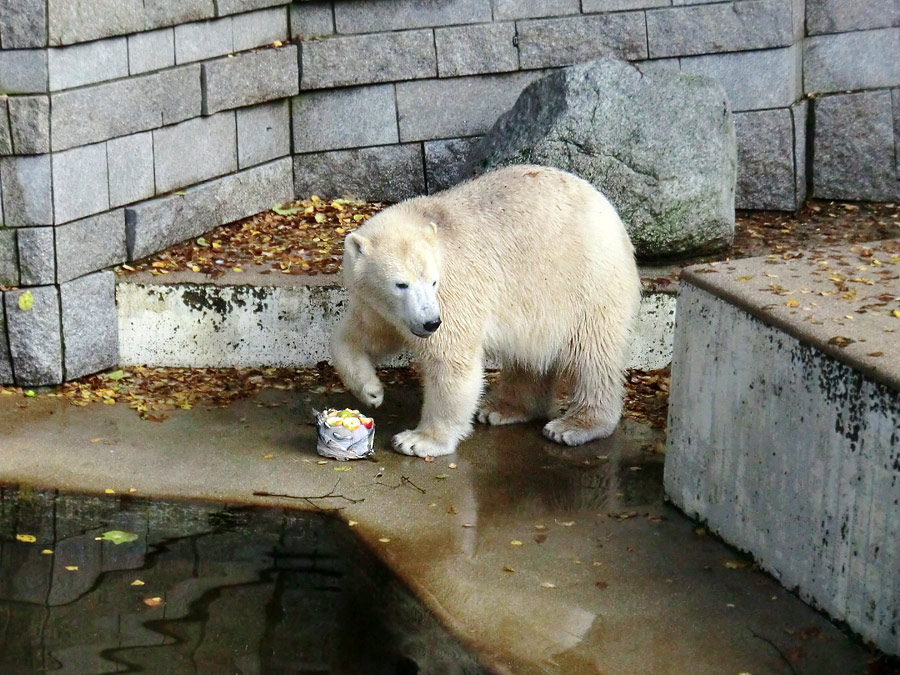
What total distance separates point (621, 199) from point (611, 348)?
1119 millimetres

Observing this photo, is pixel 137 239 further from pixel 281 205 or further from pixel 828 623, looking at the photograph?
pixel 828 623

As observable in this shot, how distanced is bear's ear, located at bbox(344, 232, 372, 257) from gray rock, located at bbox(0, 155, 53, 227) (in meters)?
1.47

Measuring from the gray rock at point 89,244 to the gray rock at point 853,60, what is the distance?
414 centimetres

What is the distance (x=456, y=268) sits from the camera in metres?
4.89

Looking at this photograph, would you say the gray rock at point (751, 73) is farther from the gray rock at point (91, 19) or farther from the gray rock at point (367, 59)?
the gray rock at point (91, 19)

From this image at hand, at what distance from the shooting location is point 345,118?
6910 mm

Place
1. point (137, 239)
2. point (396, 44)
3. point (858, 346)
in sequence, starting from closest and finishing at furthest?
point (858, 346) → point (137, 239) → point (396, 44)

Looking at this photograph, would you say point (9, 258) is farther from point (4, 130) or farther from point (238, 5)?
point (238, 5)

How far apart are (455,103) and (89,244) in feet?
7.66

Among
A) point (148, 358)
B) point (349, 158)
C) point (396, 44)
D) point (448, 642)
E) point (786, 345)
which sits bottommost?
point (448, 642)

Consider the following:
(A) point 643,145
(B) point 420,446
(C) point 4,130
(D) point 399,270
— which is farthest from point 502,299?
(C) point 4,130

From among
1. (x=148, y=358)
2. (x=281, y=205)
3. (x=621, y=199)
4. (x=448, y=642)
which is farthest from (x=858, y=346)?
(x=281, y=205)

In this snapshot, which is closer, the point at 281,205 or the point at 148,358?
the point at 148,358

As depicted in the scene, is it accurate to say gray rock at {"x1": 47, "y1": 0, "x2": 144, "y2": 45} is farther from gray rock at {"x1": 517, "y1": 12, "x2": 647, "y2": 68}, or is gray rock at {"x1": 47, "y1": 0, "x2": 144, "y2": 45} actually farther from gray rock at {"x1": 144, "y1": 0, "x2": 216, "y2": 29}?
gray rock at {"x1": 517, "y1": 12, "x2": 647, "y2": 68}
